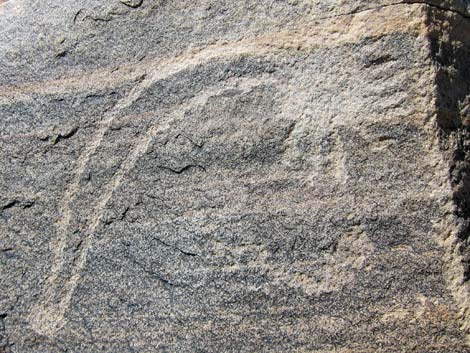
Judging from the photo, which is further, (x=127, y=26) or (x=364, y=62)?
(x=127, y=26)

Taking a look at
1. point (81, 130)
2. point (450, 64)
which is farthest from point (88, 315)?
point (450, 64)

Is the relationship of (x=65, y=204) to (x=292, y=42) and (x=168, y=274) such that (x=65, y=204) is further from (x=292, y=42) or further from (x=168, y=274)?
(x=292, y=42)

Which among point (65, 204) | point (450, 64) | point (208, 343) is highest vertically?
point (450, 64)

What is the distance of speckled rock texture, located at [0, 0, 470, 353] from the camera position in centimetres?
85

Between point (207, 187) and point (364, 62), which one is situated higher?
point (364, 62)

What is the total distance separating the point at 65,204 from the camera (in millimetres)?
980

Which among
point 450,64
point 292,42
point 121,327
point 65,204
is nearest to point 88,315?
point 121,327

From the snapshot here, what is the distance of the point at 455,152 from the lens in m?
0.85

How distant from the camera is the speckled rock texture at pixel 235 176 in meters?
0.85

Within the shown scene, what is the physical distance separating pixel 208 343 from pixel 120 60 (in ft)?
1.43

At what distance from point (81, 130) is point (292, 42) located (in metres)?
0.34

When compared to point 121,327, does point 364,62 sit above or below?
above

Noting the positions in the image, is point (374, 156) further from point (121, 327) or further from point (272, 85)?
point (121, 327)

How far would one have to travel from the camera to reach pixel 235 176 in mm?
917
